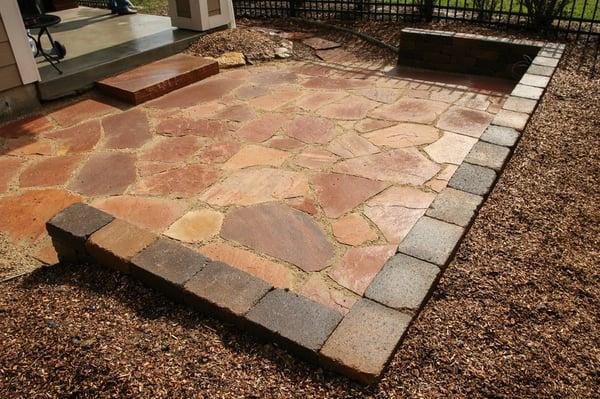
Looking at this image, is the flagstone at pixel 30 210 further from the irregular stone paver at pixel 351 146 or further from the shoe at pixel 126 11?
the shoe at pixel 126 11

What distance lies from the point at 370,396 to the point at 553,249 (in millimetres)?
1389

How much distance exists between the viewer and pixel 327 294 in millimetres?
2545

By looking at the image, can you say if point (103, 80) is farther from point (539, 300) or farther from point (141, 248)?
point (539, 300)

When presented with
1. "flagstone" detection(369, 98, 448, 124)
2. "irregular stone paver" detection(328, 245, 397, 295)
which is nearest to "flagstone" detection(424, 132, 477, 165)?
"flagstone" detection(369, 98, 448, 124)

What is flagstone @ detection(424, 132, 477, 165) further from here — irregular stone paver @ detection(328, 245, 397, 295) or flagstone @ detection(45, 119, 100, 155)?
flagstone @ detection(45, 119, 100, 155)

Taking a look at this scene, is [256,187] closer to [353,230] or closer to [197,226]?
[197,226]

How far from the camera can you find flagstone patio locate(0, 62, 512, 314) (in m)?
2.91

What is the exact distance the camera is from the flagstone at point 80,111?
4.65m

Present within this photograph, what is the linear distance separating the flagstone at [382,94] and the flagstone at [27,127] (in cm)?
312

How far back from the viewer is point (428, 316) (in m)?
2.23

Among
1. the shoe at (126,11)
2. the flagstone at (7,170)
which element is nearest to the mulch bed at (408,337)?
the flagstone at (7,170)

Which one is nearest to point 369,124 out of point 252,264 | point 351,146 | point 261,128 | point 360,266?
point 351,146

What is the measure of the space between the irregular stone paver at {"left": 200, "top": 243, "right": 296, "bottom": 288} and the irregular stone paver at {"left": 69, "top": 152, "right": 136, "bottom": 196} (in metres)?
1.08

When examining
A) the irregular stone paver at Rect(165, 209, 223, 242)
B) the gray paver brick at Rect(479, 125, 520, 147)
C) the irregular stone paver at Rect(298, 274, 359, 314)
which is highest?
the gray paver brick at Rect(479, 125, 520, 147)
